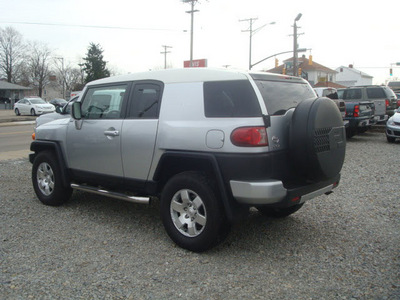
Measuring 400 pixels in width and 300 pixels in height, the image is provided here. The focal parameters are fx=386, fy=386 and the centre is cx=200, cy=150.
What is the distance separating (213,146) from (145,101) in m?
1.20

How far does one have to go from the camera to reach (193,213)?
12.8 feet

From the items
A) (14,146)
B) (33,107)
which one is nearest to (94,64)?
(33,107)

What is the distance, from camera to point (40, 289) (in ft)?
10.6

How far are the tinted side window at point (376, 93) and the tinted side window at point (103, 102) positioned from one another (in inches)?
557

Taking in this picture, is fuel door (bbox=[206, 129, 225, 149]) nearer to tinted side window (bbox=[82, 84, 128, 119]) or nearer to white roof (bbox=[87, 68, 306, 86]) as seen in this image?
white roof (bbox=[87, 68, 306, 86])

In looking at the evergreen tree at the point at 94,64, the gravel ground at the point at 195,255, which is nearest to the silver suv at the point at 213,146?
the gravel ground at the point at 195,255

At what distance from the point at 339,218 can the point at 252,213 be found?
115cm

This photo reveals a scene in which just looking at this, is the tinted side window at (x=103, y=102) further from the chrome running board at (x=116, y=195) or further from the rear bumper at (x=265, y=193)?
the rear bumper at (x=265, y=193)

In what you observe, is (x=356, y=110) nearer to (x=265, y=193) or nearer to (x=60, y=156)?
(x=60, y=156)

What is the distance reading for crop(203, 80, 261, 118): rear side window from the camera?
3688mm

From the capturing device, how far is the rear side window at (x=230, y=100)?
3.69m

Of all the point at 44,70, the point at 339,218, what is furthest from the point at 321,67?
the point at 339,218

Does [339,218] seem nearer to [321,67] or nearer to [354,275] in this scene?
[354,275]

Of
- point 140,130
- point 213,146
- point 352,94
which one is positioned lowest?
point 213,146
